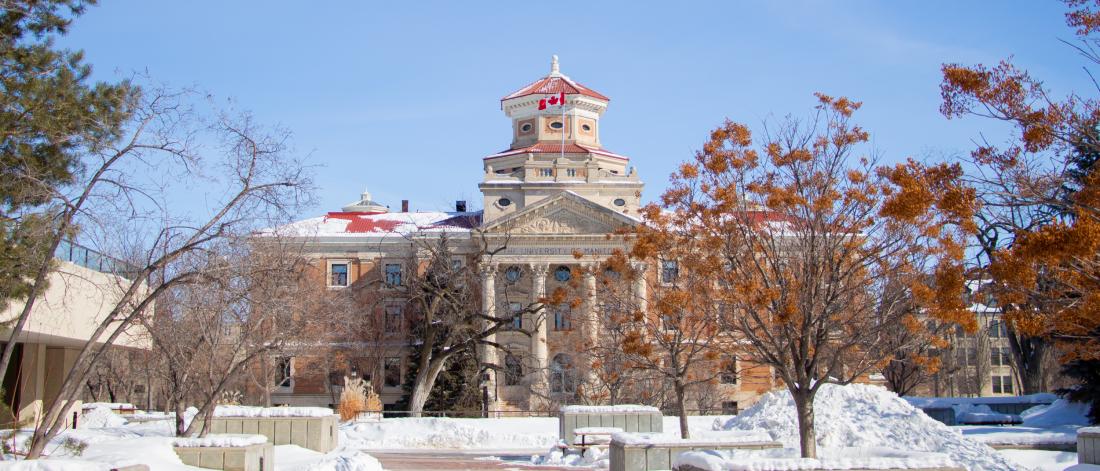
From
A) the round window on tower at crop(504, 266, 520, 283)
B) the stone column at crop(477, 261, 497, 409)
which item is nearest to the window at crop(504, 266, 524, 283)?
the round window on tower at crop(504, 266, 520, 283)

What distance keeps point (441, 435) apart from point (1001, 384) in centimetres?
6767

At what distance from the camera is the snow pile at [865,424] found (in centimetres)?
2284

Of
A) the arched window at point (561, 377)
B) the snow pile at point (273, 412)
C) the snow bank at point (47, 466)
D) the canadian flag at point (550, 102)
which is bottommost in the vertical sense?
the snow bank at point (47, 466)

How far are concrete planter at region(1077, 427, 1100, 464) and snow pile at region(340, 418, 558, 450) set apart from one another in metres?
15.9

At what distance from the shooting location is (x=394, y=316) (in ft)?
208

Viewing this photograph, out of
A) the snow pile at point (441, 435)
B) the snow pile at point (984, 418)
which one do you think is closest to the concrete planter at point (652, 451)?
the snow pile at point (441, 435)

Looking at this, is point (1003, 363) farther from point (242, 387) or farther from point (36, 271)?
point (36, 271)

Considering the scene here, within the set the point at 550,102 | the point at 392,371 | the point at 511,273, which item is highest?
the point at 550,102

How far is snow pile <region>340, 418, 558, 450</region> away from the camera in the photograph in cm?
3384

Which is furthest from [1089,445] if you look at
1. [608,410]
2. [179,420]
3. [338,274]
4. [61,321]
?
[338,274]

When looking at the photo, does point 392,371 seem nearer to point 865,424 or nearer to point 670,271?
point 670,271

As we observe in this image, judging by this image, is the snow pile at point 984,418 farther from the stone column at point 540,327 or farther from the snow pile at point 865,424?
the stone column at point 540,327

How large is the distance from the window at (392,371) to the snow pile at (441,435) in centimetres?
2683

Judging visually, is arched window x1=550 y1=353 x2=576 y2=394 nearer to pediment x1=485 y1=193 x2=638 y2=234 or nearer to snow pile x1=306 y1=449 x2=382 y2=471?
pediment x1=485 y1=193 x2=638 y2=234
